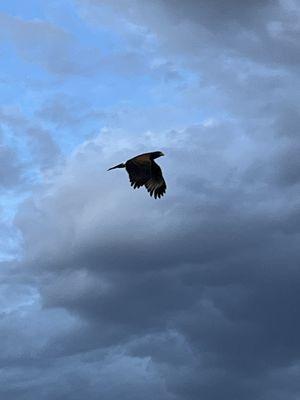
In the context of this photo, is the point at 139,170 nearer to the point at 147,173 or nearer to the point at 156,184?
the point at 147,173

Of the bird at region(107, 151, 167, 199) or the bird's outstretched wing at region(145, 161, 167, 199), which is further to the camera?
the bird's outstretched wing at region(145, 161, 167, 199)

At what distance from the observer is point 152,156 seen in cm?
6056

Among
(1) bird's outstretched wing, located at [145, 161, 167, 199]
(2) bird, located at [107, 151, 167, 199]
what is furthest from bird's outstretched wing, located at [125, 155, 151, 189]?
(1) bird's outstretched wing, located at [145, 161, 167, 199]

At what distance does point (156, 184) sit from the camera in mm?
62375

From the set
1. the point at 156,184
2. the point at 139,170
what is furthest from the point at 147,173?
the point at 156,184

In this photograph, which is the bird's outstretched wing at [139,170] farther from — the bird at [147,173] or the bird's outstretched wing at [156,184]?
the bird's outstretched wing at [156,184]

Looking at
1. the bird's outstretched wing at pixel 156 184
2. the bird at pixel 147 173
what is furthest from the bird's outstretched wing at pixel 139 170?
the bird's outstretched wing at pixel 156 184

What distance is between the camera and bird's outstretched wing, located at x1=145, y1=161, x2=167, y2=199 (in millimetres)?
61781

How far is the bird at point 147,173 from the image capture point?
5791cm

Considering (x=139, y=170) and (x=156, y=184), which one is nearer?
(x=139, y=170)

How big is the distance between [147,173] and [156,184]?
3.57 meters

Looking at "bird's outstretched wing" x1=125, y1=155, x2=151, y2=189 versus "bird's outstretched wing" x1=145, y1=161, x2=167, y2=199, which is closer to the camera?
"bird's outstretched wing" x1=125, y1=155, x2=151, y2=189

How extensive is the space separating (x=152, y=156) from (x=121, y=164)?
3.94 m

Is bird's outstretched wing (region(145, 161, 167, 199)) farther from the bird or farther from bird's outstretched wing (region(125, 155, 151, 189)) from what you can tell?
bird's outstretched wing (region(125, 155, 151, 189))
